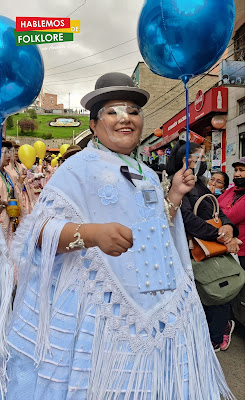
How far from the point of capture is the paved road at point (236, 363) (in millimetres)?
2520

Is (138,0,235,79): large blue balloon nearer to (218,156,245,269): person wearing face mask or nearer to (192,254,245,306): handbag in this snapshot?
(192,254,245,306): handbag

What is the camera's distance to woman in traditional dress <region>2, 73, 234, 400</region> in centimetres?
120

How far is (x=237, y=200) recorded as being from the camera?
337 cm

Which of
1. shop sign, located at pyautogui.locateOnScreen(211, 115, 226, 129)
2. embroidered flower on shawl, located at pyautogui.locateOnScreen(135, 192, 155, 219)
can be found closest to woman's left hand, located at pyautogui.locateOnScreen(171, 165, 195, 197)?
embroidered flower on shawl, located at pyautogui.locateOnScreen(135, 192, 155, 219)

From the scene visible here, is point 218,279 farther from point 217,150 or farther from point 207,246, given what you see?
point 217,150

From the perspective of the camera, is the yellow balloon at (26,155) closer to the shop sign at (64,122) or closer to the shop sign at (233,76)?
the shop sign at (233,76)

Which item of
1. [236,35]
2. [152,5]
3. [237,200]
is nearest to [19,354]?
[152,5]

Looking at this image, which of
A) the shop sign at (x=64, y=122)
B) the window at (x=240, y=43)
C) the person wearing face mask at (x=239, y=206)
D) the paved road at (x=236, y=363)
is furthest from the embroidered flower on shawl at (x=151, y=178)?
the shop sign at (x=64, y=122)

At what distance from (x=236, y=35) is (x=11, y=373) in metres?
12.1

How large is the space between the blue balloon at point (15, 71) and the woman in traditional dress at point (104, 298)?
1.57ft

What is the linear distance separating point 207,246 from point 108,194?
151cm

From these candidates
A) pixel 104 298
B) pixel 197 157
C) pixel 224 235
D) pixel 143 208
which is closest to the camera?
pixel 104 298

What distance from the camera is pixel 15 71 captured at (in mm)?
1701

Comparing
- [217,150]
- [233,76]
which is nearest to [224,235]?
[233,76]
